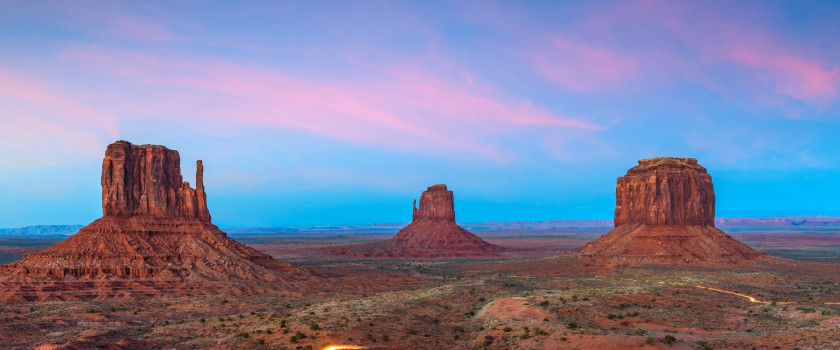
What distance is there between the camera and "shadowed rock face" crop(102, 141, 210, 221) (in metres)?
61.8

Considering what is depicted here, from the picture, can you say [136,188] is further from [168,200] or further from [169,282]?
[169,282]

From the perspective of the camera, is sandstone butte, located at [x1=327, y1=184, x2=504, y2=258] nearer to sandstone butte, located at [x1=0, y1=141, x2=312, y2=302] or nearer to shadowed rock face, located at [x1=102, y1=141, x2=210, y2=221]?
sandstone butte, located at [x1=0, y1=141, x2=312, y2=302]

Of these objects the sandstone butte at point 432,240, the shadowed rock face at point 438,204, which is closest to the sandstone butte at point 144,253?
the sandstone butte at point 432,240

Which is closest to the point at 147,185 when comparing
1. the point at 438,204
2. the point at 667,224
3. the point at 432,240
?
the point at 667,224

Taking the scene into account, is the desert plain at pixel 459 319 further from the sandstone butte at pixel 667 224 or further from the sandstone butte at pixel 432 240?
the sandstone butte at pixel 432 240

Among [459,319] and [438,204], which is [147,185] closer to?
[459,319]

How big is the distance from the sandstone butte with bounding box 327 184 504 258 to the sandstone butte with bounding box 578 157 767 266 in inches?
1915

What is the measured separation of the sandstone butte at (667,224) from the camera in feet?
278

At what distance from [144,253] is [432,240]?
319 ft

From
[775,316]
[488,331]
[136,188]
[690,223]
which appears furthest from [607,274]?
[136,188]

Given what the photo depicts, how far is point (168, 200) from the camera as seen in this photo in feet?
212

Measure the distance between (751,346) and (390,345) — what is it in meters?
18.2

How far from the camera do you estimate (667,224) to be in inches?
3583

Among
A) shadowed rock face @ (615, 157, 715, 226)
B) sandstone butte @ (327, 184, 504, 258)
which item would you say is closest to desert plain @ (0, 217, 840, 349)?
shadowed rock face @ (615, 157, 715, 226)
